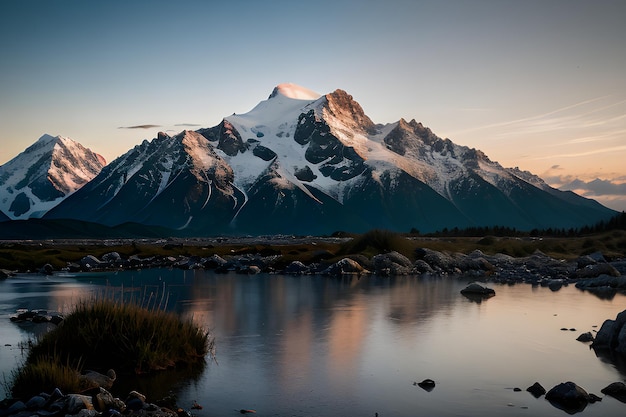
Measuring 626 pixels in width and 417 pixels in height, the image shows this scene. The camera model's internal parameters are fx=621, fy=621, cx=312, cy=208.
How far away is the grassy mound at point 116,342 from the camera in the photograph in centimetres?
2028

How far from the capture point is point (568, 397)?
58.0ft

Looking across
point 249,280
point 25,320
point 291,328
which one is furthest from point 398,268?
point 25,320

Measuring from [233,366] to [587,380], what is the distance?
11881 mm

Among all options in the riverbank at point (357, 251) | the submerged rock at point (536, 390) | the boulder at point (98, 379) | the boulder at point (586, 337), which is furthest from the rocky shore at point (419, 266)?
the boulder at point (98, 379)

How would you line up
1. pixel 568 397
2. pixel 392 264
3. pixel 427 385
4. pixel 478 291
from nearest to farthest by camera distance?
1. pixel 568 397
2. pixel 427 385
3. pixel 478 291
4. pixel 392 264

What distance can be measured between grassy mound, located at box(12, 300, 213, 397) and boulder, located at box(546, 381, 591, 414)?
11745 mm

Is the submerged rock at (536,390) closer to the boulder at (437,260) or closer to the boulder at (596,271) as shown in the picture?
the boulder at (596,271)

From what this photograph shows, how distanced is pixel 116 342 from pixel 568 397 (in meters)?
14.2

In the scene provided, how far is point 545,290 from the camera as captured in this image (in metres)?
50.9

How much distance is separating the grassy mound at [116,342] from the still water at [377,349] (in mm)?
1058

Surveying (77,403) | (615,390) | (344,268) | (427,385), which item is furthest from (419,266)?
(77,403)

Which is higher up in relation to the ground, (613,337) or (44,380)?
(44,380)

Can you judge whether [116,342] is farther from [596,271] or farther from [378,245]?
[378,245]

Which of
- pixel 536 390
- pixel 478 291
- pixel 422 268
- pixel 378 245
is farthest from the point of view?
pixel 378 245
